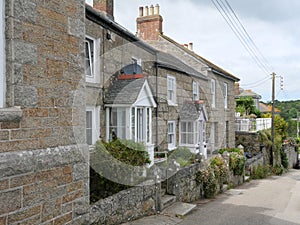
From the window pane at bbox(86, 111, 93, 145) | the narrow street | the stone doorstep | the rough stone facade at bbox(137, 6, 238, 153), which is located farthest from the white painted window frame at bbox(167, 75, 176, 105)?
the stone doorstep

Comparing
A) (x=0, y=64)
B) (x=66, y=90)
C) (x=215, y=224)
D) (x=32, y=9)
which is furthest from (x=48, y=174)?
(x=215, y=224)

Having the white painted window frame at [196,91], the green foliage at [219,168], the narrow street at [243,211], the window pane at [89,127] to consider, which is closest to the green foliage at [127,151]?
the narrow street at [243,211]

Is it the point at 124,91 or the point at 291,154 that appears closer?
the point at 124,91

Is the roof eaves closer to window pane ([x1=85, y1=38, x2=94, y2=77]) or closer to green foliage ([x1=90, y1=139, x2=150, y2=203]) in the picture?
window pane ([x1=85, y1=38, x2=94, y2=77])

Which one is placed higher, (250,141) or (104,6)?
(104,6)

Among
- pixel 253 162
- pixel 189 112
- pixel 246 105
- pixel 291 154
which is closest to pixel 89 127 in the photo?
pixel 189 112

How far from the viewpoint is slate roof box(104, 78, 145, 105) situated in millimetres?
9523

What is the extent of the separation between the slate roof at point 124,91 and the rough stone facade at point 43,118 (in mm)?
4563

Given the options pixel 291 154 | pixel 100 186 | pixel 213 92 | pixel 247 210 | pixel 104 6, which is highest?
pixel 104 6

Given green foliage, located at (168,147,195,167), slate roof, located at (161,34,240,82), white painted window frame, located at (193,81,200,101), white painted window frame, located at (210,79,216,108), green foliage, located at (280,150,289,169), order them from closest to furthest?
1. green foliage, located at (168,147,195,167)
2. white painted window frame, located at (193,81,200,101)
3. slate roof, located at (161,34,240,82)
4. white painted window frame, located at (210,79,216,108)
5. green foliage, located at (280,150,289,169)

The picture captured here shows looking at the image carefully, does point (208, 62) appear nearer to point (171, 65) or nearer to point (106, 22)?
point (171, 65)

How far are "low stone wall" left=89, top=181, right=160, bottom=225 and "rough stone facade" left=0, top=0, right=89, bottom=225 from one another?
0.52 meters

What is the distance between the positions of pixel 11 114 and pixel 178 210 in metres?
5.60

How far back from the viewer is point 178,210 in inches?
310
